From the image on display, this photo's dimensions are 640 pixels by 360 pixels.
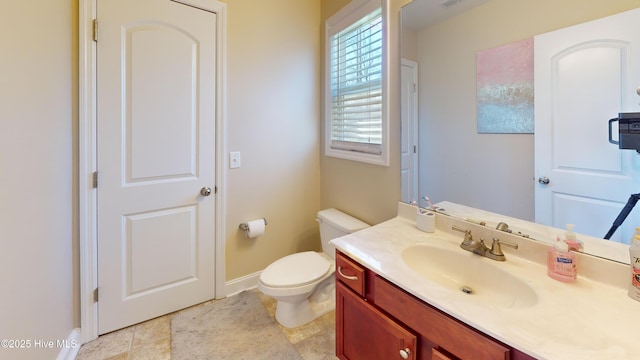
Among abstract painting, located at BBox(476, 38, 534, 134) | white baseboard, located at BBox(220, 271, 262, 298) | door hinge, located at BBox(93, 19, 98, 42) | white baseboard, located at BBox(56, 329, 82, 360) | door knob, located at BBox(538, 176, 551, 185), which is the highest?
door hinge, located at BBox(93, 19, 98, 42)

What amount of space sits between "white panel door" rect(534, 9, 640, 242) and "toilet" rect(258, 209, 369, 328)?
112 cm

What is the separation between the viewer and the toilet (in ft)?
5.71

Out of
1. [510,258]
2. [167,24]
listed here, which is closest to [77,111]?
[167,24]

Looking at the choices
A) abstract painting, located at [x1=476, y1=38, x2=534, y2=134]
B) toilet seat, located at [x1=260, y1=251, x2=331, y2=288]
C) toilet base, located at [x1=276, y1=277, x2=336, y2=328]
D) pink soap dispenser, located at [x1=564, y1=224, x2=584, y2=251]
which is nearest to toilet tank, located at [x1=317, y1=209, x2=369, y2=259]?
toilet seat, located at [x1=260, y1=251, x2=331, y2=288]

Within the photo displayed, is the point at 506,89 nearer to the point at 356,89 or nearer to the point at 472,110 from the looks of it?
the point at 472,110

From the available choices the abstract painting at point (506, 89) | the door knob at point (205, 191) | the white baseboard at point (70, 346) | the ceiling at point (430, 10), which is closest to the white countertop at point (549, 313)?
the abstract painting at point (506, 89)

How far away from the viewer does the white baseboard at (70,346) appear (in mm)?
1518

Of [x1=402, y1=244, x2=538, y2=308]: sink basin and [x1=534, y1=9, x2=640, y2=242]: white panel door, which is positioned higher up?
[x1=534, y1=9, x2=640, y2=242]: white panel door

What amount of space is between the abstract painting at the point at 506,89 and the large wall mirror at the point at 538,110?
21 millimetres

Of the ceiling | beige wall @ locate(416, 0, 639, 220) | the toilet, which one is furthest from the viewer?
the toilet

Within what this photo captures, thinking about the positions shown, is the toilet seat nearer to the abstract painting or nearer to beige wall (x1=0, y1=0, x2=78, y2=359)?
beige wall (x1=0, y1=0, x2=78, y2=359)

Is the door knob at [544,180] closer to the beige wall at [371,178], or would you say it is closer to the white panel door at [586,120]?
the white panel door at [586,120]

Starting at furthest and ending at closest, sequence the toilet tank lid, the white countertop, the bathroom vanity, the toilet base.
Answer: the toilet tank lid, the toilet base, the bathroom vanity, the white countertop

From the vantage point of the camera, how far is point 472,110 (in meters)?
1.42
